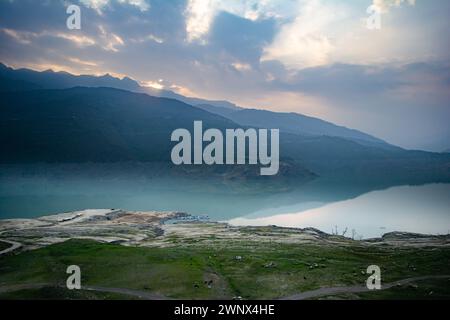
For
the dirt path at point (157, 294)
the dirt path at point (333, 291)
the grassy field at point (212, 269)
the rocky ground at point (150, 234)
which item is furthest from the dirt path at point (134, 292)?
the rocky ground at point (150, 234)

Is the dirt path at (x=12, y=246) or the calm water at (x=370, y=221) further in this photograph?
the calm water at (x=370, y=221)

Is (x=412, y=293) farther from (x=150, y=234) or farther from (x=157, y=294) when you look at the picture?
(x=150, y=234)

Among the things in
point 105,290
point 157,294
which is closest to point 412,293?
point 157,294

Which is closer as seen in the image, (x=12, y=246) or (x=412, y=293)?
(x=412, y=293)

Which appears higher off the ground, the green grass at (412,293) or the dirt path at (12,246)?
the dirt path at (12,246)

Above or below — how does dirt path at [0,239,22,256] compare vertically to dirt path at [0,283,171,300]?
above

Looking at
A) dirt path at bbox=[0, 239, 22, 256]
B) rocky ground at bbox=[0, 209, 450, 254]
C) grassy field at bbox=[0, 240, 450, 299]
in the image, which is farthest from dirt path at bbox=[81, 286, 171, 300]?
rocky ground at bbox=[0, 209, 450, 254]

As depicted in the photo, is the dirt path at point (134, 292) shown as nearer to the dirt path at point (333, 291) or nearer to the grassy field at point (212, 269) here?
the grassy field at point (212, 269)

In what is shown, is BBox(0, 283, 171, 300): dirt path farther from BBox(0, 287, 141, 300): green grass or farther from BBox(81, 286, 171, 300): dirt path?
BBox(0, 287, 141, 300): green grass
